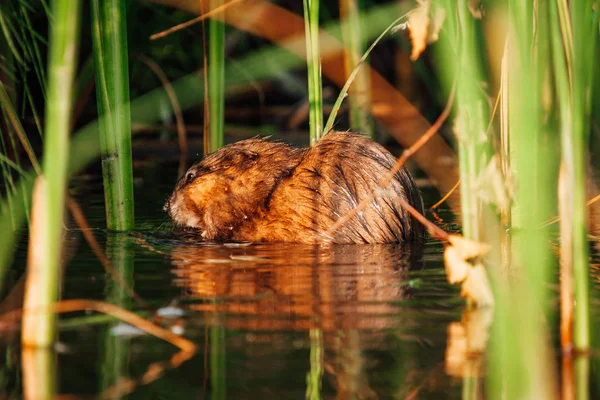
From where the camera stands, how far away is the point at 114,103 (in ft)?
14.5

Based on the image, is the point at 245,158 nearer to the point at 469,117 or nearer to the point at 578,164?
the point at 469,117

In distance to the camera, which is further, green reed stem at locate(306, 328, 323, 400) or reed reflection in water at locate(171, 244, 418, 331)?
reed reflection in water at locate(171, 244, 418, 331)

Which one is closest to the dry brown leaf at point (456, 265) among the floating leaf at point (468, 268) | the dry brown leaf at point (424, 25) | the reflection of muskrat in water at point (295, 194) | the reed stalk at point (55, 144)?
the floating leaf at point (468, 268)

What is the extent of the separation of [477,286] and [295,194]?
5.96 feet

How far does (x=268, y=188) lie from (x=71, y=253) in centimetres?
103

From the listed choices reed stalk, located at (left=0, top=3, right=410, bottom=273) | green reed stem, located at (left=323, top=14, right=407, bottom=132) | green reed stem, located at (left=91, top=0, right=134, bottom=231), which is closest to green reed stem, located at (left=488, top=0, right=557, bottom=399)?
green reed stem, located at (left=323, top=14, right=407, bottom=132)

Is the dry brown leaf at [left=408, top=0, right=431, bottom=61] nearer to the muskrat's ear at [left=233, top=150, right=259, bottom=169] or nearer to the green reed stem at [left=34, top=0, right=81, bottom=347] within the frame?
the green reed stem at [left=34, top=0, right=81, bottom=347]

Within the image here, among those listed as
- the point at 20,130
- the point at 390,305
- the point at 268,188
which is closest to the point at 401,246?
the point at 268,188

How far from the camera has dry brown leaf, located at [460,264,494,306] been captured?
275 centimetres

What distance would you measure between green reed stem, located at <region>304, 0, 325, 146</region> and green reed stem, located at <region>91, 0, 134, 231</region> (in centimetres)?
80

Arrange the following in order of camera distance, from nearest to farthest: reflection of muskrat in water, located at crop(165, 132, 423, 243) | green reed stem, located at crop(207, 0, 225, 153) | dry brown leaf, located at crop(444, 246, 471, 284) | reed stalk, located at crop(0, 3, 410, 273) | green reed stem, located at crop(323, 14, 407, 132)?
dry brown leaf, located at crop(444, 246, 471, 284) → reed stalk, located at crop(0, 3, 410, 273) → green reed stem, located at crop(323, 14, 407, 132) → reflection of muskrat in water, located at crop(165, 132, 423, 243) → green reed stem, located at crop(207, 0, 225, 153)

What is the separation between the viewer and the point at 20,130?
3.08 metres

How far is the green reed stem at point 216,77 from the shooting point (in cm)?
490

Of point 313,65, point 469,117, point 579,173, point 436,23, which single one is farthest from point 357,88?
point 579,173
